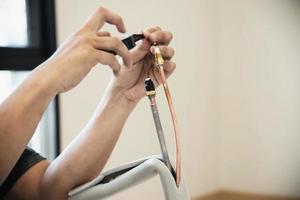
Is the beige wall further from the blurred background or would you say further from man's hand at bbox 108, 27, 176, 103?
man's hand at bbox 108, 27, 176, 103

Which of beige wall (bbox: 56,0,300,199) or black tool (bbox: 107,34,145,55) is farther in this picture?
beige wall (bbox: 56,0,300,199)

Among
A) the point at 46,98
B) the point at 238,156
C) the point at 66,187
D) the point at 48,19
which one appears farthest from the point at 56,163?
the point at 238,156

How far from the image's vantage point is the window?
52.9 inches

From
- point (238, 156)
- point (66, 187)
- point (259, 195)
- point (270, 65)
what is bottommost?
point (259, 195)

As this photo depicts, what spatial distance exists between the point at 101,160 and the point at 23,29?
0.72 meters

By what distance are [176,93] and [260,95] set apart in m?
0.50

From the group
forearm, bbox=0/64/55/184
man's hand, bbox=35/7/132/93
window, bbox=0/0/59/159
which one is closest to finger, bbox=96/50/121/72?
man's hand, bbox=35/7/132/93

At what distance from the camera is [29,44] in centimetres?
140

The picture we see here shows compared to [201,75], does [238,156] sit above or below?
below

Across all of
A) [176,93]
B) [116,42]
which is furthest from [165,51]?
[176,93]

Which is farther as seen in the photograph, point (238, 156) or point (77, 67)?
point (238, 156)

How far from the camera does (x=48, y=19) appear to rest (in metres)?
1.40

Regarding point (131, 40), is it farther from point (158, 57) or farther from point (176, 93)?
point (176, 93)

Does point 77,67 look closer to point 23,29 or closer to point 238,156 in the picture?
point 23,29
